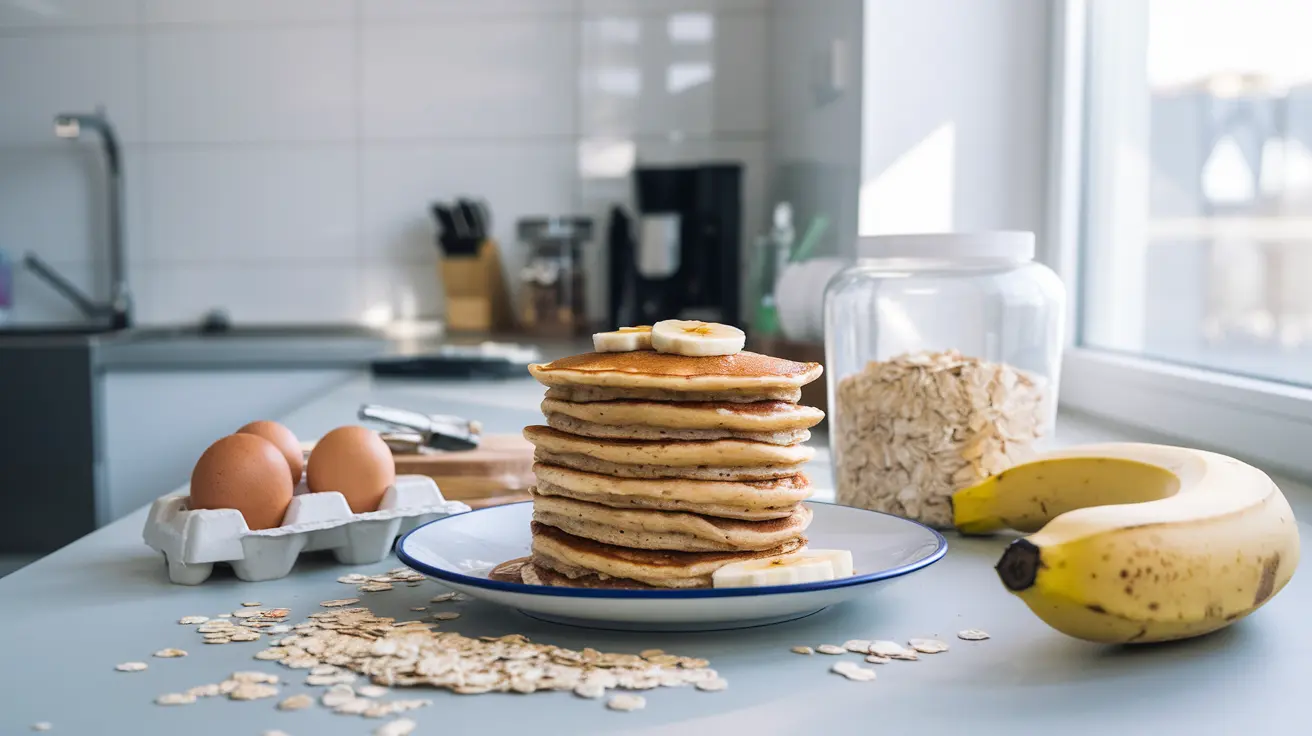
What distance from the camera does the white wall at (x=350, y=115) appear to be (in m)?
3.32

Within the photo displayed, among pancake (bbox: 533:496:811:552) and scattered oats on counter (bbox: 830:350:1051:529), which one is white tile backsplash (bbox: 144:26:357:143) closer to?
scattered oats on counter (bbox: 830:350:1051:529)

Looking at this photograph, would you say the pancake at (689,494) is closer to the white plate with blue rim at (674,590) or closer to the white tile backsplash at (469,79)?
the white plate with blue rim at (674,590)

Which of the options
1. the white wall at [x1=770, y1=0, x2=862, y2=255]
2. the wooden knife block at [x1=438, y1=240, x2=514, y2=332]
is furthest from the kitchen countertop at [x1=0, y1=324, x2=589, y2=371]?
the white wall at [x1=770, y1=0, x2=862, y2=255]

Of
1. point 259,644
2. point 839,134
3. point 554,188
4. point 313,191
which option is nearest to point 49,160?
point 313,191

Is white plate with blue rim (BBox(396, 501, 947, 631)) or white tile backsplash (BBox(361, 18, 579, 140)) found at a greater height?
white tile backsplash (BBox(361, 18, 579, 140))

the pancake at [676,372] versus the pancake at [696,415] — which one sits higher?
the pancake at [676,372]

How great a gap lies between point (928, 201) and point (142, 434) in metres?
1.75

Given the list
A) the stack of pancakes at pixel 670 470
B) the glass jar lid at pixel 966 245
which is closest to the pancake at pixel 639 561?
the stack of pancakes at pixel 670 470

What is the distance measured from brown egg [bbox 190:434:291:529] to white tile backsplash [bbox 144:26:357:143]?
2.59 metres

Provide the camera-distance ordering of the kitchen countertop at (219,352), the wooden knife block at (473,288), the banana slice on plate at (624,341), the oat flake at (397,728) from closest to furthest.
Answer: the oat flake at (397,728), the banana slice on plate at (624,341), the kitchen countertop at (219,352), the wooden knife block at (473,288)

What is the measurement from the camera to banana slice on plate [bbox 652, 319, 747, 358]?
772mm

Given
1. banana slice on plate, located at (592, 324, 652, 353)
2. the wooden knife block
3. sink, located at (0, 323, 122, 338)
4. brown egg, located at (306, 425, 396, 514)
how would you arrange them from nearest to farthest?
banana slice on plate, located at (592, 324, 652, 353) → brown egg, located at (306, 425, 396, 514) → sink, located at (0, 323, 122, 338) → the wooden knife block

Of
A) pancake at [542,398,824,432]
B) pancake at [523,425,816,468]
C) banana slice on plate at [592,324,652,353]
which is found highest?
banana slice on plate at [592,324,652,353]

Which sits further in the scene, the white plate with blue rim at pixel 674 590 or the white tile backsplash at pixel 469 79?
the white tile backsplash at pixel 469 79
